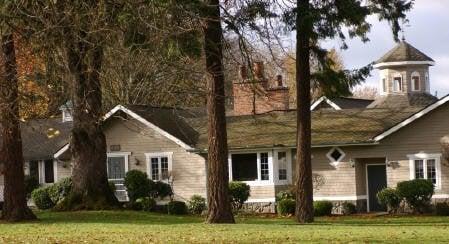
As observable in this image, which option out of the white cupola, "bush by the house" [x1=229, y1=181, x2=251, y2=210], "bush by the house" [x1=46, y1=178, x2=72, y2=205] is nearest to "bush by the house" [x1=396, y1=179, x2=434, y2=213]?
"bush by the house" [x1=229, y1=181, x2=251, y2=210]

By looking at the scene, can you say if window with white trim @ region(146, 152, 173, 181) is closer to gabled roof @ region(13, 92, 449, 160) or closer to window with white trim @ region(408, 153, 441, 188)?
gabled roof @ region(13, 92, 449, 160)

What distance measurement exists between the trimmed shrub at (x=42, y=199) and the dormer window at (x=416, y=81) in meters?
22.3

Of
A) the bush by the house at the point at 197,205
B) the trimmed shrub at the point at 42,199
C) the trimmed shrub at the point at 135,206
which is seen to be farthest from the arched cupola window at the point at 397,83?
the trimmed shrub at the point at 42,199

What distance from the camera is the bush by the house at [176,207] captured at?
1531 inches

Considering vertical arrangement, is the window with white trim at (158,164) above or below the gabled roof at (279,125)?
below

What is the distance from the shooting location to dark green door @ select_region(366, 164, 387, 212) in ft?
131

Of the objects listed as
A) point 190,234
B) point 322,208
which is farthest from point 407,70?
point 190,234

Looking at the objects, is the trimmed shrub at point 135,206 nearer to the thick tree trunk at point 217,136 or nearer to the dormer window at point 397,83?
the thick tree trunk at point 217,136

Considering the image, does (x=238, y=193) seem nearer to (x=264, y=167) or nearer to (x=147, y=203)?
(x=264, y=167)

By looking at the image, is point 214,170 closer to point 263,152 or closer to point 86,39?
point 86,39

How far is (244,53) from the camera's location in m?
29.2

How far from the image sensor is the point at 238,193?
131ft

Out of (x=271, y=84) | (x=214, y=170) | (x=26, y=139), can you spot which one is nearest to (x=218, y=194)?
(x=214, y=170)

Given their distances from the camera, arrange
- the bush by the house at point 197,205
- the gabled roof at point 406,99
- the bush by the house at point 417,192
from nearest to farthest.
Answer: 1. the bush by the house at point 417,192
2. the bush by the house at point 197,205
3. the gabled roof at point 406,99
